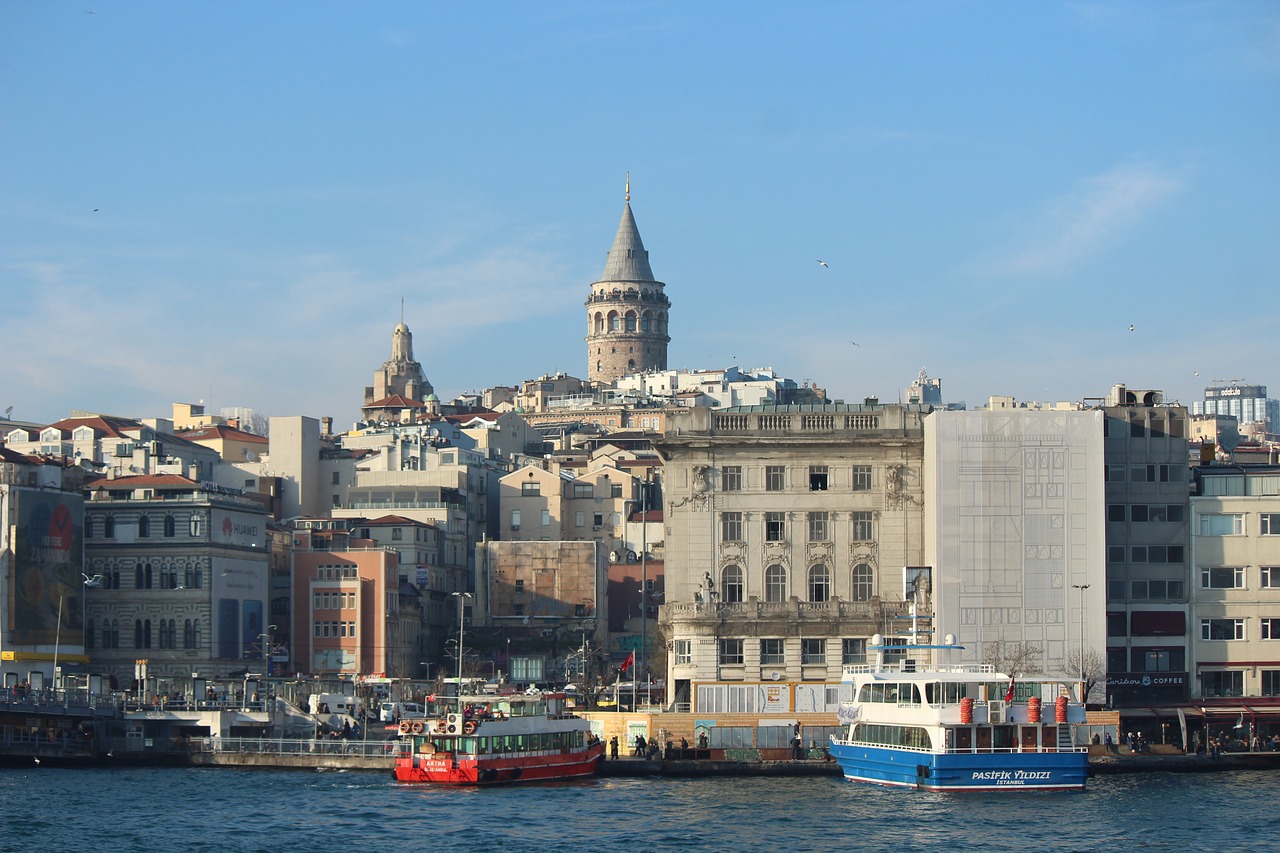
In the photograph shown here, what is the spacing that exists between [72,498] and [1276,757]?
205 ft

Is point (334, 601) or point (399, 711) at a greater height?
point (334, 601)

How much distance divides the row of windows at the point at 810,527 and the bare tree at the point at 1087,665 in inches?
373

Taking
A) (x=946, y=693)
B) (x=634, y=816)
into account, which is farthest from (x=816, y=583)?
(x=634, y=816)

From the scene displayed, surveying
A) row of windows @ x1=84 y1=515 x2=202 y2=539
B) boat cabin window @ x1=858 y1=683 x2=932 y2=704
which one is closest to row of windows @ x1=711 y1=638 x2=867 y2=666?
boat cabin window @ x1=858 y1=683 x2=932 y2=704

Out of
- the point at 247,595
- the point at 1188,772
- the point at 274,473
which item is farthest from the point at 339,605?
the point at 1188,772

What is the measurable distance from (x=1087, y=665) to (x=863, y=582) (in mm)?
9750

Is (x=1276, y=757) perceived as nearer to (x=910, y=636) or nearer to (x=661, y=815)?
(x=910, y=636)

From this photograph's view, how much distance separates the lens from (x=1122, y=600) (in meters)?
96.4

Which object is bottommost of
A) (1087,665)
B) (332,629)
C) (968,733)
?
(968,733)

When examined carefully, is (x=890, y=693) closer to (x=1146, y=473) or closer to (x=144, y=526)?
(x=1146, y=473)

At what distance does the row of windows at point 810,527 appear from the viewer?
9812 cm

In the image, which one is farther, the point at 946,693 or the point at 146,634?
the point at 146,634

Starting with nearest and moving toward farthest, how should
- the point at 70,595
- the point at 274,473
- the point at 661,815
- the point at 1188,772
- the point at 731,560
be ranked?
the point at 661,815 < the point at 1188,772 < the point at 731,560 < the point at 70,595 < the point at 274,473

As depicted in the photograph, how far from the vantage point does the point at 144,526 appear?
127m
